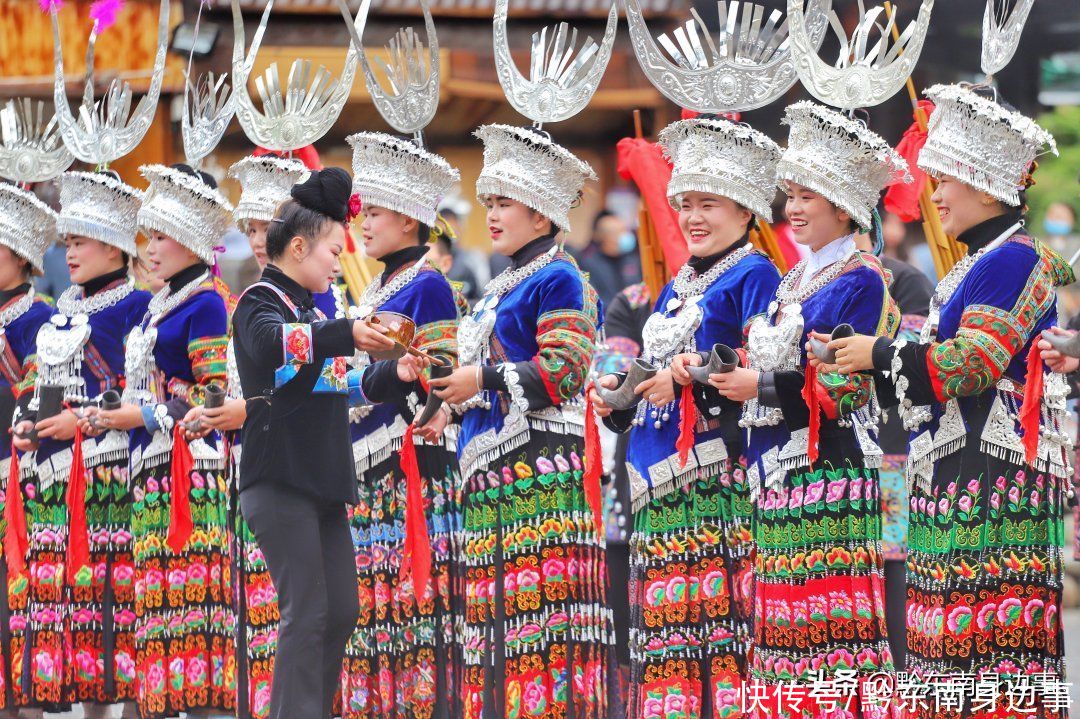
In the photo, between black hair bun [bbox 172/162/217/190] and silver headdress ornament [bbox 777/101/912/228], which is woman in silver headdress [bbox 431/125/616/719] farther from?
black hair bun [bbox 172/162/217/190]

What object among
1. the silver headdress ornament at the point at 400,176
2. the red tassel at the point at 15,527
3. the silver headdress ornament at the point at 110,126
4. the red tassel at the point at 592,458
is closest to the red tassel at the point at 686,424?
the red tassel at the point at 592,458

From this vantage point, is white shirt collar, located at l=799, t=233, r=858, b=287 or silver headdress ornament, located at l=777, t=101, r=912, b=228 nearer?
silver headdress ornament, located at l=777, t=101, r=912, b=228

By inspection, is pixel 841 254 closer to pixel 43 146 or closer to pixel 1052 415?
pixel 1052 415

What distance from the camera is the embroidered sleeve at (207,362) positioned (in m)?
7.12

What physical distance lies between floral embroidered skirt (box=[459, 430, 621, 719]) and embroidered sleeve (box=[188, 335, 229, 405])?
148 cm

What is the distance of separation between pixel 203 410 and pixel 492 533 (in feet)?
4.28

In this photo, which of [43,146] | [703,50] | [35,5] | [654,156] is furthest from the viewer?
[35,5]

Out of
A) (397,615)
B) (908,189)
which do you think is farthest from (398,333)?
(908,189)

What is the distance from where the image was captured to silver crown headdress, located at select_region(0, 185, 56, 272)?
26.3 ft

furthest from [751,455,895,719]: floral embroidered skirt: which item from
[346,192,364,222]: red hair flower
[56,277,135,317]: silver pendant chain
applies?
[56,277,135,317]: silver pendant chain

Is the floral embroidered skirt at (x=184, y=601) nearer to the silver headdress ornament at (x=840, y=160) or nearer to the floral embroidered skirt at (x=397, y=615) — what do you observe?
the floral embroidered skirt at (x=397, y=615)

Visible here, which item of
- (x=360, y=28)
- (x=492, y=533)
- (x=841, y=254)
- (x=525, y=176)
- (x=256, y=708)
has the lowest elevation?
(x=256, y=708)

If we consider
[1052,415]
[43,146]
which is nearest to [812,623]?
[1052,415]

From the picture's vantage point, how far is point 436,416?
6.15m
